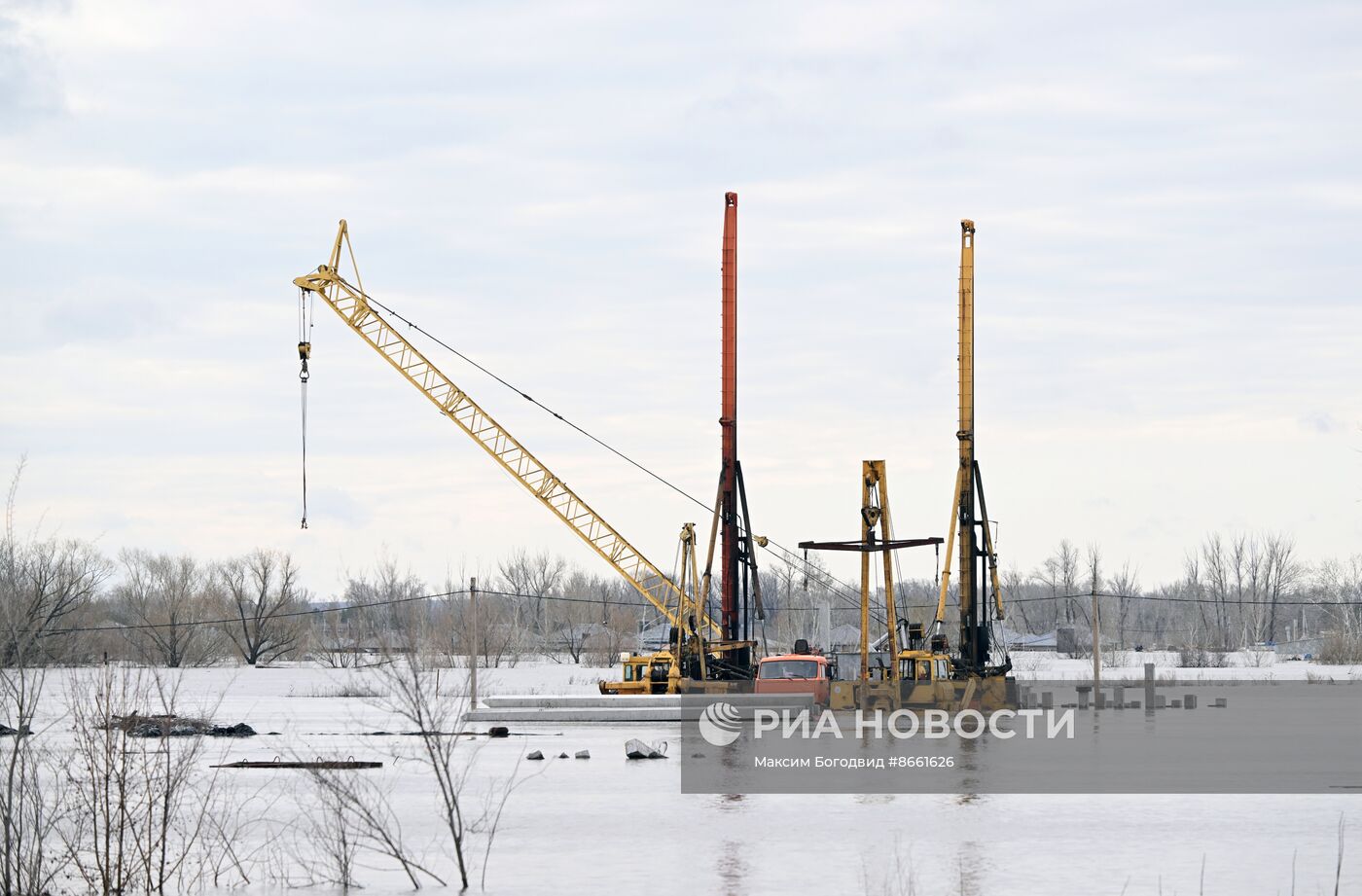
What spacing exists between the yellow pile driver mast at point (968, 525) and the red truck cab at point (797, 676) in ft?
26.1

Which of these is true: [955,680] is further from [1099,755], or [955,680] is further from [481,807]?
[481,807]

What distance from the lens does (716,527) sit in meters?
57.2

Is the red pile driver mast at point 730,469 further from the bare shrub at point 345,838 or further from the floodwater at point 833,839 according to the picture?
the bare shrub at point 345,838

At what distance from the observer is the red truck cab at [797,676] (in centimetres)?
4784

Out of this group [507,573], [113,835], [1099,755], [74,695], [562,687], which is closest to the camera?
[74,695]

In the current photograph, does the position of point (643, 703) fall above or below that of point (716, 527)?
below

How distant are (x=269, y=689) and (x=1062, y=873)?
2198 inches

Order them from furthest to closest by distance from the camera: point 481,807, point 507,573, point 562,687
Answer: point 507,573 < point 562,687 < point 481,807

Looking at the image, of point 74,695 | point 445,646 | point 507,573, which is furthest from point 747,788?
point 507,573

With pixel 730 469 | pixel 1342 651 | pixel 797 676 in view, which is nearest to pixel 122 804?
pixel 797 676

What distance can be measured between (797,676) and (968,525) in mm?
11463

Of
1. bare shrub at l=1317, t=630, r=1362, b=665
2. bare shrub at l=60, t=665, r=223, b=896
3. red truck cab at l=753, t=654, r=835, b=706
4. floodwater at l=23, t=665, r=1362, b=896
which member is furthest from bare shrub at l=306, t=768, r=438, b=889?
bare shrub at l=1317, t=630, r=1362, b=665

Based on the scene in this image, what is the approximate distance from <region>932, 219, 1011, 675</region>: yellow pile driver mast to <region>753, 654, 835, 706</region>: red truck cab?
7967mm

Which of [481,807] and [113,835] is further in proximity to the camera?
[481,807]
